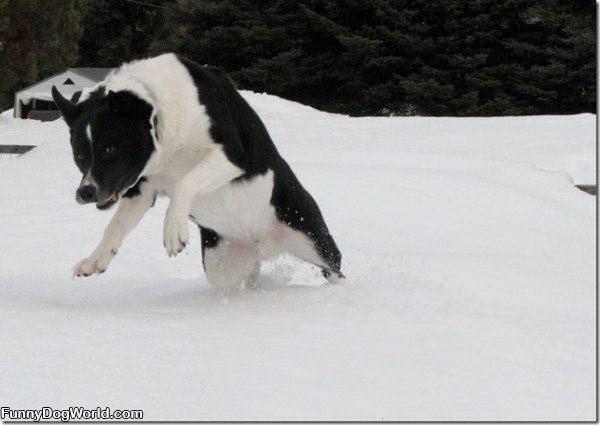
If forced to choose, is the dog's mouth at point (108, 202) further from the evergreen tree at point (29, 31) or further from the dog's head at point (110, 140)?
the evergreen tree at point (29, 31)

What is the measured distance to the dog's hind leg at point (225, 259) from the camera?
5000mm

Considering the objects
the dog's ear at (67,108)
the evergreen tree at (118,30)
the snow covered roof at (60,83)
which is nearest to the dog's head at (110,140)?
the dog's ear at (67,108)

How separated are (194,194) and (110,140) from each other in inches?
15.3

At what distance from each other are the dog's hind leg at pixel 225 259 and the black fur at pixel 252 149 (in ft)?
0.88

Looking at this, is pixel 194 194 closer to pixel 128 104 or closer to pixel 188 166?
pixel 188 166

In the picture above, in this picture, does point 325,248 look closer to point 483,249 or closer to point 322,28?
point 483,249

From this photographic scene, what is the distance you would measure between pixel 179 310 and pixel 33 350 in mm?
1086

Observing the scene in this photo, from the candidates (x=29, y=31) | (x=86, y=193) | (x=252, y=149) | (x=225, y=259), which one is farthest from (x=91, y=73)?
(x=86, y=193)

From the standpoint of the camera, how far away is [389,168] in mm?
9023

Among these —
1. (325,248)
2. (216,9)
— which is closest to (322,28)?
(216,9)

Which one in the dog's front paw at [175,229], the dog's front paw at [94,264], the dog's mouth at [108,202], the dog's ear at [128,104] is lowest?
the dog's front paw at [94,264]

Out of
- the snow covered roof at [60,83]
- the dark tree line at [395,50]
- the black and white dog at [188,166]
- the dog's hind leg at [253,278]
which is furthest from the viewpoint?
the snow covered roof at [60,83]

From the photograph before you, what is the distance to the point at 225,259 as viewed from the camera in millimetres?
5043

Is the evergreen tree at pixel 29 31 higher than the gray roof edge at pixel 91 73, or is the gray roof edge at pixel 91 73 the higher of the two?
the evergreen tree at pixel 29 31
